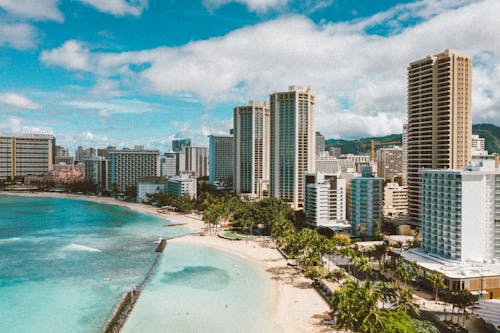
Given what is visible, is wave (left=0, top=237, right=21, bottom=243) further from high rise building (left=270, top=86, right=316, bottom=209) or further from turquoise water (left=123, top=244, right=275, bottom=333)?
high rise building (left=270, top=86, right=316, bottom=209)

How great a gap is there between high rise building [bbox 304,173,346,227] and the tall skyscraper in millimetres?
17388

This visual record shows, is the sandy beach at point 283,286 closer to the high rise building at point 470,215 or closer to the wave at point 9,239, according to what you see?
the high rise building at point 470,215

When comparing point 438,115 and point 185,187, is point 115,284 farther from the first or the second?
point 185,187

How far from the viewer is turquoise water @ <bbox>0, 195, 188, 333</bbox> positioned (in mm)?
43875

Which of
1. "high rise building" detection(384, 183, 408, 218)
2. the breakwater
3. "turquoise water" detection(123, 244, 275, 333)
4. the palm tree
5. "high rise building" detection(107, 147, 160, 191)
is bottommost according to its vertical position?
"turquoise water" detection(123, 244, 275, 333)

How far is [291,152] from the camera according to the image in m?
123

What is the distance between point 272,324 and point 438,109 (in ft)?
225

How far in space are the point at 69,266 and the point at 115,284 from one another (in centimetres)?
1521

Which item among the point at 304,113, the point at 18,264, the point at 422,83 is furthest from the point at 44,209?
the point at 422,83

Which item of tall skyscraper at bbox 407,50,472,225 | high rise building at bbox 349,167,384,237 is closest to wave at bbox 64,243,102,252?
high rise building at bbox 349,167,384,237

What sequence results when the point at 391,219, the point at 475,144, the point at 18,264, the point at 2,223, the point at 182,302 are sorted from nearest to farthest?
the point at 182,302 < the point at 18,264 < the point at 391,219 < the point at 2,223 < the point at 475,144

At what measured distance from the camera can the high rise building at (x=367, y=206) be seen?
264 ft

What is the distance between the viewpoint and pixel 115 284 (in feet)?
179

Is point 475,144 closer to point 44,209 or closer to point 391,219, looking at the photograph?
point 391,219
